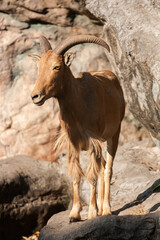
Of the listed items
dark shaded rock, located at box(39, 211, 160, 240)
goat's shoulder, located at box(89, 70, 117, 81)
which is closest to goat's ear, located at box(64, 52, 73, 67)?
goat's shoulder, located at box(89, 70, 117, 81)

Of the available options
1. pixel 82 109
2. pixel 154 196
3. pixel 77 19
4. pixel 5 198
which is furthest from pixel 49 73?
pixel 77 19

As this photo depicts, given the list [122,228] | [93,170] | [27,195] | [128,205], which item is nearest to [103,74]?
[93,170]

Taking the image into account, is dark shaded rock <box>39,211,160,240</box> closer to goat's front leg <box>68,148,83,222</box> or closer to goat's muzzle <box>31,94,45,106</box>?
goat's front leg <box>68,148,83,222</box>

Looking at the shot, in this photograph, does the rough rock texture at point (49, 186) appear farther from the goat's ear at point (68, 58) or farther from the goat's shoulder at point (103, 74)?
the goat's ear at point (68, 58)

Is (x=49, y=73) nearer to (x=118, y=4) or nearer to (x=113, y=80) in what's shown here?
(x=113, y=80)

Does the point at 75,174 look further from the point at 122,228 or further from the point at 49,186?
the point at 49,186

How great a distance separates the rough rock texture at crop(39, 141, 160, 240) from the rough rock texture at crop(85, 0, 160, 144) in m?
0.96

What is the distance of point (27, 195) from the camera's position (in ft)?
31.6

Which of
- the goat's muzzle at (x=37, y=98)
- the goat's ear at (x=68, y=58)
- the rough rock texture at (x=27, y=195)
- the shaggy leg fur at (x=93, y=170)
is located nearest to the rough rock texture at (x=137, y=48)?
the shaggy leg fur at (x=93, y=170)

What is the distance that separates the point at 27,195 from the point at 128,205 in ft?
7.80

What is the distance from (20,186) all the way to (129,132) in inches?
122

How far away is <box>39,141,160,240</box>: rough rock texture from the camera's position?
6.11 metres

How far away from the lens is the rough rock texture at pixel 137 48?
8312 millimetres

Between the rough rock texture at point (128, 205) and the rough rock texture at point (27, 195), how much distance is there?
0.49 m
